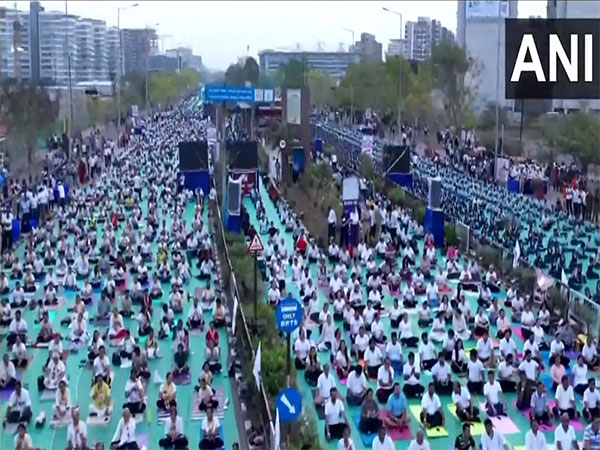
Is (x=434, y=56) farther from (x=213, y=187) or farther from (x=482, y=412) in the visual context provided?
(x=482, y=412)

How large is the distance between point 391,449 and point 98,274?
10.1 m

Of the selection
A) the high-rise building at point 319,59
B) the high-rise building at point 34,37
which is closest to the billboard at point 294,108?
the high-rise building at point 34,37

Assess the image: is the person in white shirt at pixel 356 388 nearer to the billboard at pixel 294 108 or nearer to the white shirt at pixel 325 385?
the white shirt at pixel 325 385

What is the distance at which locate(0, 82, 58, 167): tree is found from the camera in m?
30.1

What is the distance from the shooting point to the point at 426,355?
12.4 metres

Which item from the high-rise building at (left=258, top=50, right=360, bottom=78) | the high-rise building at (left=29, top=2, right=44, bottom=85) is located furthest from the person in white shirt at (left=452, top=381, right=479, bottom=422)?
the high-rise building at (left=258, top=50, right=360, bottom=78)

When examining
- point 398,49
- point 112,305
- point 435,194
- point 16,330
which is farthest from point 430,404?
point 398,49

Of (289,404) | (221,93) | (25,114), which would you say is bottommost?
(289,404)

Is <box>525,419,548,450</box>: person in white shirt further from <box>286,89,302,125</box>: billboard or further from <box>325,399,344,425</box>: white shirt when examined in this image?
<box>286,89,302,125</box>: billboard

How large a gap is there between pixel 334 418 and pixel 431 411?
1.13 m

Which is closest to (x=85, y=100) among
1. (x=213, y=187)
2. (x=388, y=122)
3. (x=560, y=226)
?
(x=388, y=122)

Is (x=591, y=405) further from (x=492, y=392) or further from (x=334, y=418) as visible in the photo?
(x=334, y=418)

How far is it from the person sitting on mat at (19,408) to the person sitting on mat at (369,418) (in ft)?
12.9

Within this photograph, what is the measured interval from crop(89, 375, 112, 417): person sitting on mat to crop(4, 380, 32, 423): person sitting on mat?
2.42ft
